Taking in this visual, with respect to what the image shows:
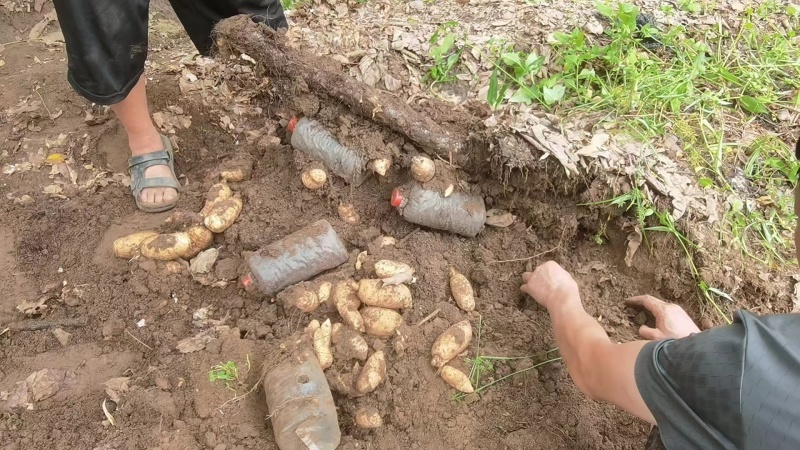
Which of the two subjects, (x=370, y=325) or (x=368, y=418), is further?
(x=370, y=325)

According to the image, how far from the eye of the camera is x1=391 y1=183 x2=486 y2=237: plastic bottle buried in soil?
107 inches

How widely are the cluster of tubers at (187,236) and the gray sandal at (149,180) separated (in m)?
0.24

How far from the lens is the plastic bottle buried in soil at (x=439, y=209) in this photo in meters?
2.73

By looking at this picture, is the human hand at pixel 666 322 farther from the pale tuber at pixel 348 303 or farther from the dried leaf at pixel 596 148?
the pale tuber at pixel 348 303

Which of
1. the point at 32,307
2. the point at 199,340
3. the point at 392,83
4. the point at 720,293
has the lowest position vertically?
the point at 32,307

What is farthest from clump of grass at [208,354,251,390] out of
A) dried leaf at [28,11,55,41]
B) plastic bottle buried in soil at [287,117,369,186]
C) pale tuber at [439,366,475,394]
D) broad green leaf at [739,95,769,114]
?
dried leaf at [28,11,55,41]

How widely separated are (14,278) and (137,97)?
45.3 inches

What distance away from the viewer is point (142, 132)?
2992mm

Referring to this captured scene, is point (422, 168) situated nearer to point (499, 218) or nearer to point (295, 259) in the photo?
point (499, 218)

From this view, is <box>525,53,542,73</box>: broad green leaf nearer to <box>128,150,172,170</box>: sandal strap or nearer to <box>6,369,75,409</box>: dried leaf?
<box>128,150,172,170</box>: sandal strap

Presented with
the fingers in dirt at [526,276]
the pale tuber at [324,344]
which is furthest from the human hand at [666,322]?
the pale tuber at [324,344]

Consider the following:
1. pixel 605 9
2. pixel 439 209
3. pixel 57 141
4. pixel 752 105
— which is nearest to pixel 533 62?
pixel 605 9

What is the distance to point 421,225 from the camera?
284 cm

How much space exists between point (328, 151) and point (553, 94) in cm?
136
